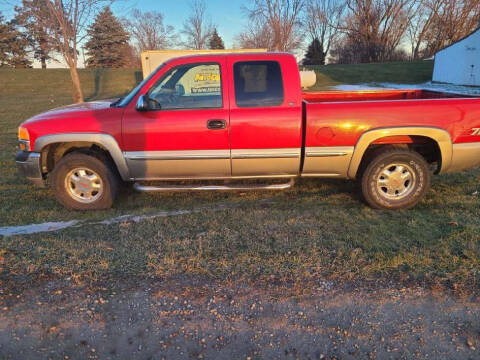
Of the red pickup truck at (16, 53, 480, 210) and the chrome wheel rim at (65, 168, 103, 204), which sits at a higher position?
the red pickup truck at (16, 53, 480, 210)

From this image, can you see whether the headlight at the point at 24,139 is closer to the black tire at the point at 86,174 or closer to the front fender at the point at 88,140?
the front fender at the point at 88,140

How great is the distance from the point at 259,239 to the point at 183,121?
166 cm

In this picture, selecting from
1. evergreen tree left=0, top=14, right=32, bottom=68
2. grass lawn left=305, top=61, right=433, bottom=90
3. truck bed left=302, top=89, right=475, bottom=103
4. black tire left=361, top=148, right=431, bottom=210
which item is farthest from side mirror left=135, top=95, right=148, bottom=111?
evergreen tree left=0, top=14, right=32, bottom=68

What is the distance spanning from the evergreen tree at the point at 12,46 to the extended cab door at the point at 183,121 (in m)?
48.3

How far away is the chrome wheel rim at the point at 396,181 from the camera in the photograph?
4.23 meters

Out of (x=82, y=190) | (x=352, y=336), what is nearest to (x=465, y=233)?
(x=352, y=336)

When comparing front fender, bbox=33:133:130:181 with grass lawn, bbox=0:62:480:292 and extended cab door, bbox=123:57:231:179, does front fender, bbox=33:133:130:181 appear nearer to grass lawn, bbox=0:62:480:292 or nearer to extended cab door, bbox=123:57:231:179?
extended cab door, bbox=123:57:231:179

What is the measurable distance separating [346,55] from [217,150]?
6153cm

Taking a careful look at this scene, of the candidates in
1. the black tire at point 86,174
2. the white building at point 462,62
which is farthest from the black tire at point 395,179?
the white building at point 462,62

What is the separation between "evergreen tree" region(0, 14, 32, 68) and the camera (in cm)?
4266

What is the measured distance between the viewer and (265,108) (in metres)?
4.05

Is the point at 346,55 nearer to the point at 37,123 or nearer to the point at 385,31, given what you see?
the point at 385,31

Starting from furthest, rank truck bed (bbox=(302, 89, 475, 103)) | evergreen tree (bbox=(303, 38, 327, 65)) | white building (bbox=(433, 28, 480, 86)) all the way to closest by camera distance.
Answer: evergreen tree (bbox=(303, 38, 327, 65)) < white building (bbox=(433, 28, 480, 86)) < truck bed (bbox=(302, 89, 475, 103))

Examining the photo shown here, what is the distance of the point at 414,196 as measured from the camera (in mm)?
4266
